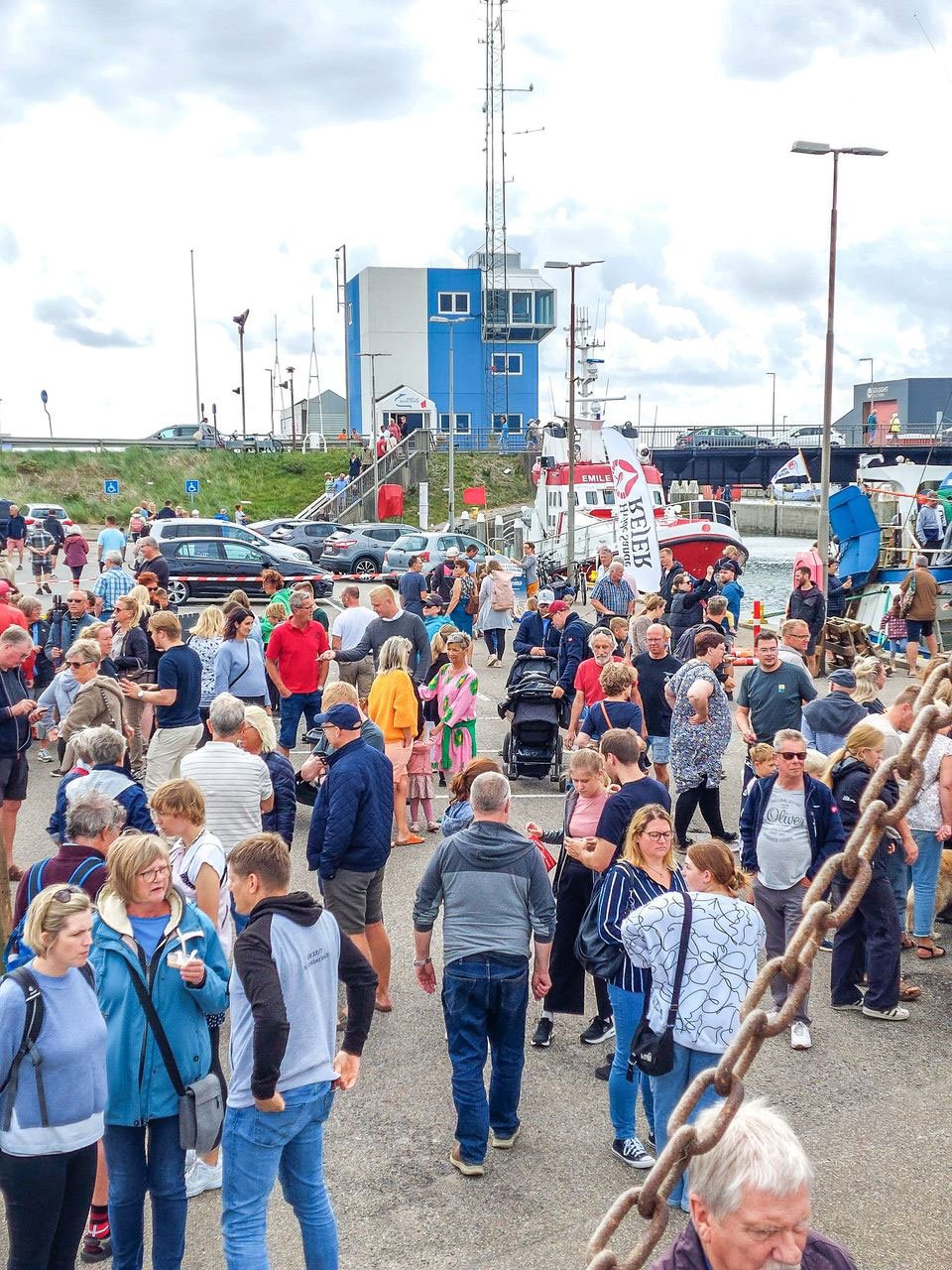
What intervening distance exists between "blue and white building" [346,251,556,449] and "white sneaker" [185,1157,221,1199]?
197ft

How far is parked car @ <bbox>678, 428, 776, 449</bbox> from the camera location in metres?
72.1

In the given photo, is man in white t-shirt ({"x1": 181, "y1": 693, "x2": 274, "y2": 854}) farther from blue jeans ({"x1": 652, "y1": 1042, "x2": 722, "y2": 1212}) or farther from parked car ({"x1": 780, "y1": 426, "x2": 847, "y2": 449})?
parked car ({"x1": 780, "y1": 426, "x2": 847, "y2": 449})

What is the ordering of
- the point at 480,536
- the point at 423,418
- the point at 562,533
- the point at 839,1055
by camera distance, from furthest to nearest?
the point at 423,418 < the point at 480,536 < the point at 562,533 < the point at 839,1055

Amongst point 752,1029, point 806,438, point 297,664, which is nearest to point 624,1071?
point 752,1029

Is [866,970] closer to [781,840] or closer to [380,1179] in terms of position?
[781,840]

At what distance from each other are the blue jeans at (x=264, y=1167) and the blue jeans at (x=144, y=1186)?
1.06ft

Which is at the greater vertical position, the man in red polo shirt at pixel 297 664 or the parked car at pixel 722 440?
the parked car at pixel 722 440

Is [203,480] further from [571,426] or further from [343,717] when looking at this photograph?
[343,717]

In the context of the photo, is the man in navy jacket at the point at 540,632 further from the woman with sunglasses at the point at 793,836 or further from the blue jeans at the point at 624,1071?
the blue jeans at the point at 624,1071

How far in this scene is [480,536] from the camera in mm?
40250

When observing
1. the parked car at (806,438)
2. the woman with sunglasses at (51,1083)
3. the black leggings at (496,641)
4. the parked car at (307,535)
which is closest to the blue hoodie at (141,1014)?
the woman with sunglasses at (51,1083)

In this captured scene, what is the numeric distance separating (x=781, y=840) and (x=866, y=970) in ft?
3.32

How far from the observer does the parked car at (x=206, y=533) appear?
2880 centimetres

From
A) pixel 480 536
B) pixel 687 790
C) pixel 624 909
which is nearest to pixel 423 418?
pixel 480 536
